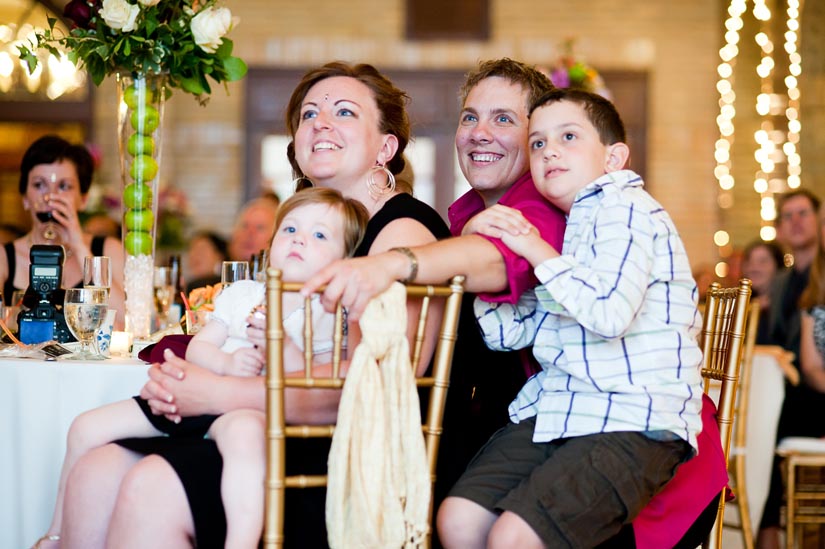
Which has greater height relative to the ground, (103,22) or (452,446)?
(103,22)

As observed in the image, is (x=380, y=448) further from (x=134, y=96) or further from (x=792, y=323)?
(x=792, y=323)

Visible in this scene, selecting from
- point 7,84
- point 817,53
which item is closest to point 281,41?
point 7,84

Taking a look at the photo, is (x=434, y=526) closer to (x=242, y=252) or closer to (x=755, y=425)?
(x=755, y=425)

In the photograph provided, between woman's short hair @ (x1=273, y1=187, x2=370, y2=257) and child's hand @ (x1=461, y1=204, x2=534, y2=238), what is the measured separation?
0.28 metres

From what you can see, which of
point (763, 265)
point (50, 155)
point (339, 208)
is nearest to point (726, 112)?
point (763, 265)

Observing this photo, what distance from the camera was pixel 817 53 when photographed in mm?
8203

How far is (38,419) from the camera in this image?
2381 mm

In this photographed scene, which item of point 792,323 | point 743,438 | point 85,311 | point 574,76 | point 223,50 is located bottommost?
point 743,438

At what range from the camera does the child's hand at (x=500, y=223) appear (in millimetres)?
2020

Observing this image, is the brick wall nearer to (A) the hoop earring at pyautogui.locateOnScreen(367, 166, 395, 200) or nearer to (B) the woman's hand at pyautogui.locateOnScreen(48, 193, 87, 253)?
(B) the woman's hand at pyautogui.locateOnScreen(48, 193, 87, 253)

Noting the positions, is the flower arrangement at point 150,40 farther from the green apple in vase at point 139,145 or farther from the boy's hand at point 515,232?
the boy's hand at point 515,232

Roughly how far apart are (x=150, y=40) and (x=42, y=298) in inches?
32.6

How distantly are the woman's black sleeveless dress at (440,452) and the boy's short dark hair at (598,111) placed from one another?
390 mm

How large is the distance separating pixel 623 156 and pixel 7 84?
24.8 ft
